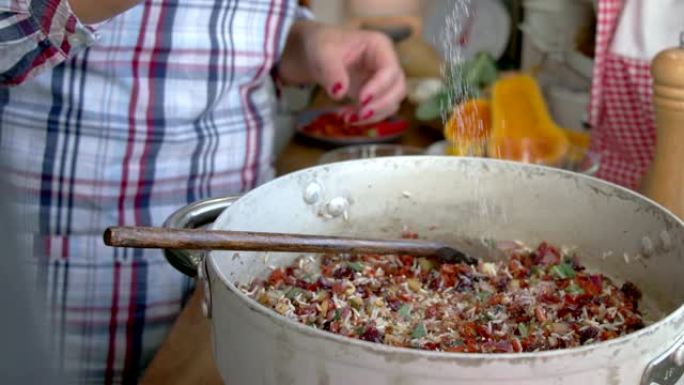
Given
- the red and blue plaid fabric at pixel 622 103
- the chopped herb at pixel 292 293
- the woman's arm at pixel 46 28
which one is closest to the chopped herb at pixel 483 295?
the chopped herb at pixel 292 293

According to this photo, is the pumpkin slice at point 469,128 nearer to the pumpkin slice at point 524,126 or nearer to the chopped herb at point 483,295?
the chopped herb at point 483,295

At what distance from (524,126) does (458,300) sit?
0.73 m

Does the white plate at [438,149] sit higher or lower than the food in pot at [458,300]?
lower

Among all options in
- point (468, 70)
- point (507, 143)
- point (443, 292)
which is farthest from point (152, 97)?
point (468, 70)

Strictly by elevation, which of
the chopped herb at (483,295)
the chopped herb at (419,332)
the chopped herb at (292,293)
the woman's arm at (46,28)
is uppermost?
the woman's arm at (46,28)

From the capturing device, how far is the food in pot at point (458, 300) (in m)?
0.50

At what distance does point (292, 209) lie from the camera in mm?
601

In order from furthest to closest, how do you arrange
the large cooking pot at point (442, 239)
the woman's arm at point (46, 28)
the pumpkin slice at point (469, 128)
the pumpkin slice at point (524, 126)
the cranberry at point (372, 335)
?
the pumpkin slice at point (524, 126)
the pumpkin slice at point (469, 128)
the woman's arm at point (46, 28)
the cranberry at point (372, 335)
the large cooking pot at point (442, 239)

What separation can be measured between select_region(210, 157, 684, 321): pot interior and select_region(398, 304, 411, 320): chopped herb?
0.36 feet

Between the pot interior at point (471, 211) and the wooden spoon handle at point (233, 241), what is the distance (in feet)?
0.17

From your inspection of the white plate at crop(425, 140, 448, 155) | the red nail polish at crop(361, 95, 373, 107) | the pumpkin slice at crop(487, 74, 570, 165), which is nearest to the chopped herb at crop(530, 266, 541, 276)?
the red nail polish at crop(361, 95, 373, 107)

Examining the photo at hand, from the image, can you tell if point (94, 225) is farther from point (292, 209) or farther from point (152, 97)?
point (292, 209)

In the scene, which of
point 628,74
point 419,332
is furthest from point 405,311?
point 628,74

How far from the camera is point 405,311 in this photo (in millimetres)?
535
